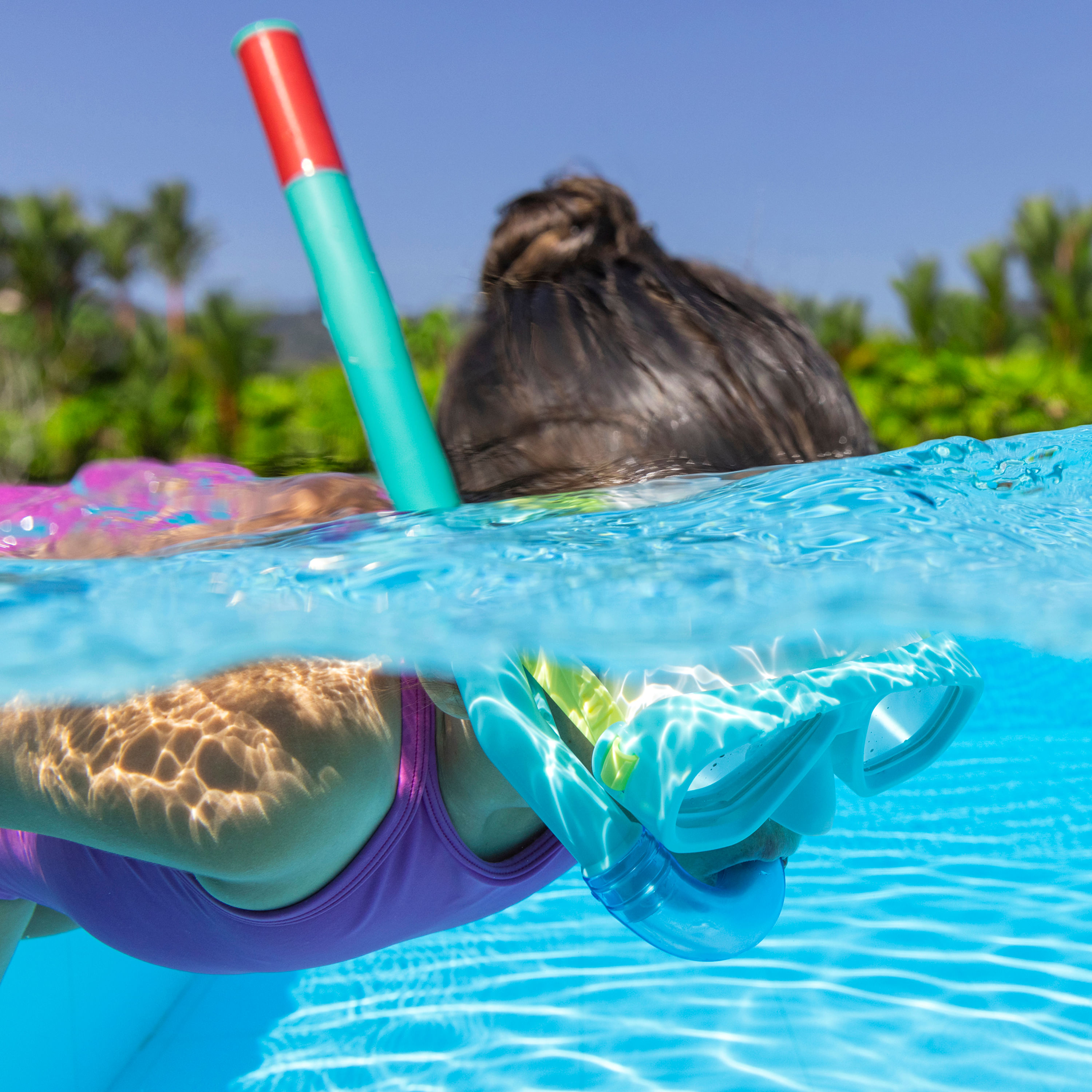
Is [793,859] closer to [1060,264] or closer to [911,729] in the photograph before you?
[911,729]

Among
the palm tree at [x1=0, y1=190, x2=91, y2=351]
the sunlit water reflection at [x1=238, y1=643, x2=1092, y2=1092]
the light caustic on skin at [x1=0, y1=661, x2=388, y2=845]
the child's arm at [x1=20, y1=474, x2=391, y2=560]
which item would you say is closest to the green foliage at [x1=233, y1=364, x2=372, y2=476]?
the palm tree at [x1=0, y1=190, x2=91, y2=351]

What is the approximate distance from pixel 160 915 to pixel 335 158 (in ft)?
5.24

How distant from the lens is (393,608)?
→ 231 cm

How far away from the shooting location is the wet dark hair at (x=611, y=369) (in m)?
1.92

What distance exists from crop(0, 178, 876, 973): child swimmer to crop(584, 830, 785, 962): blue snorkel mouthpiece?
0.06m

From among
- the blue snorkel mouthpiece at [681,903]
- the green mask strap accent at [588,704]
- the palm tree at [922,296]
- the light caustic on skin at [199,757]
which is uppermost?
the palm tree at [922,296]

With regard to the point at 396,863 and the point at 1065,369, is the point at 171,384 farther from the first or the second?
the point at 396,863

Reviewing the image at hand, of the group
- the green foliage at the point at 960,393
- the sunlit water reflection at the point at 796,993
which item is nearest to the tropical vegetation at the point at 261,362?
the green foliage at the point at 960,393

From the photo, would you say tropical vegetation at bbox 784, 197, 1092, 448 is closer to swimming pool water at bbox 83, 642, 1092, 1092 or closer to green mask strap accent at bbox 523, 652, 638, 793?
swimming pool water at bbox 83, 642, 1092, 1092

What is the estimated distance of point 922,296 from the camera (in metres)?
27.0

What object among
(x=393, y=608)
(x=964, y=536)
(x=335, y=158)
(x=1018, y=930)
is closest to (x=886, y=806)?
(x=1018, y=930)

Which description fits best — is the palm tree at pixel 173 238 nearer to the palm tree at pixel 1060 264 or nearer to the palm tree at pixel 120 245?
the palm tree at pixel 120 245

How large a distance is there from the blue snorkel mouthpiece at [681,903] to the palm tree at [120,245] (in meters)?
35.7

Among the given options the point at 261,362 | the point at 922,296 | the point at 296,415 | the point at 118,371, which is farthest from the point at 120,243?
the point at 922,296
